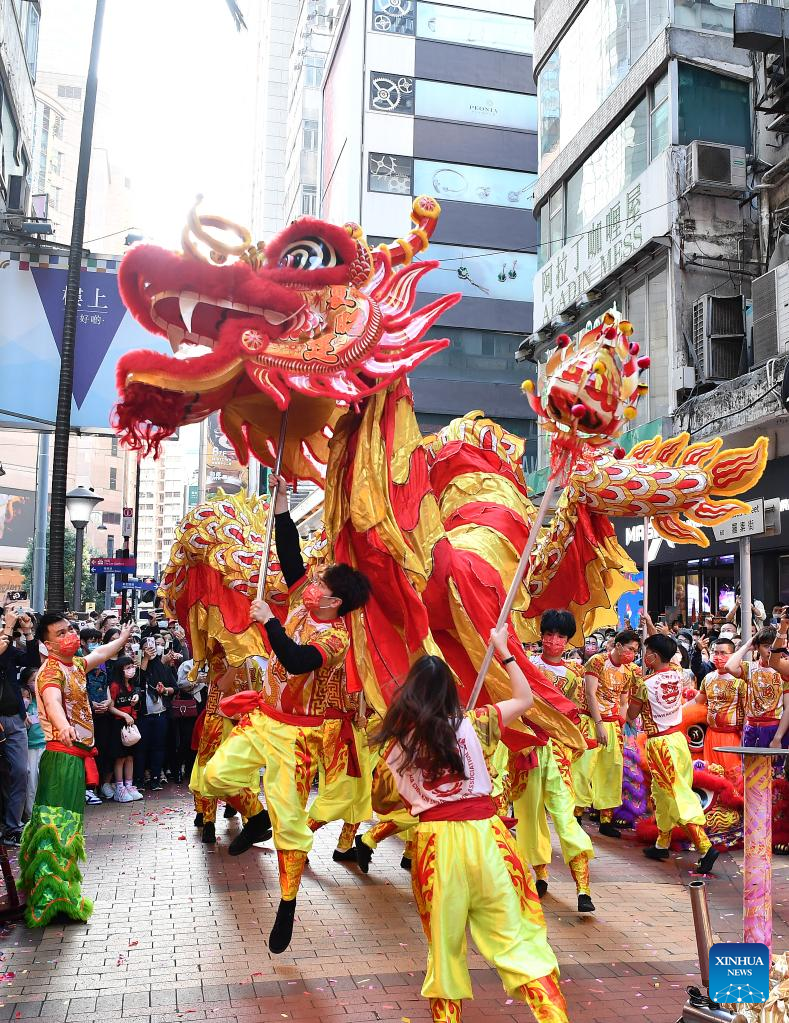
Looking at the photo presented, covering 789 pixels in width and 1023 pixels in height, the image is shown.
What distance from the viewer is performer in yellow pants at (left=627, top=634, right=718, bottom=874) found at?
672cm

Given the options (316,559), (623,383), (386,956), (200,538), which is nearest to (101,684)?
(200,538)

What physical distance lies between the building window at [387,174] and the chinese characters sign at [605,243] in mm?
15866

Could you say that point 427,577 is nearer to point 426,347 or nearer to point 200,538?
point 426,347

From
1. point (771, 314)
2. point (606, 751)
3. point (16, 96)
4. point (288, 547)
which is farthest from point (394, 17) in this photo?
point (288, 547)

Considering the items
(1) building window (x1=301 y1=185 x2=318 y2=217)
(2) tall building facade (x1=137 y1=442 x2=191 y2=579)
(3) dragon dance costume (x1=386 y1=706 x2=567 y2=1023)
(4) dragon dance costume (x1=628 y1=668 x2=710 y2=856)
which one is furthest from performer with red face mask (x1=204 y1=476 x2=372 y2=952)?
(2) tall building facade (x1=137 y1=442 x2=191 y2=579)

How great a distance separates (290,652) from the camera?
434 cm

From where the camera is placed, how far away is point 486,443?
200 inches

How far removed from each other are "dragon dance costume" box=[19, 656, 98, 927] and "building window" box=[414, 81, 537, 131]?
34551 millimetres

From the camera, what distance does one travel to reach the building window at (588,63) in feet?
55.2

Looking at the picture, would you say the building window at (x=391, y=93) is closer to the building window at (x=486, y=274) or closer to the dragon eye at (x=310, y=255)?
the building window at (x=486, y=274)

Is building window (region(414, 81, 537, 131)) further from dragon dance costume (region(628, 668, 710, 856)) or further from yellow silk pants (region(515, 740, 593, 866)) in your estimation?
yellow silk pants (region(515, 740, 593, 866))

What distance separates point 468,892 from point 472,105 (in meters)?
37.6

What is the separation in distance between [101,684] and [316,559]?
3.86 meters

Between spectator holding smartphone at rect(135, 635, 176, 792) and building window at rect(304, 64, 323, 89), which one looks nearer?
spectator holding smartphone at rect(135, 635, 176, 792)
